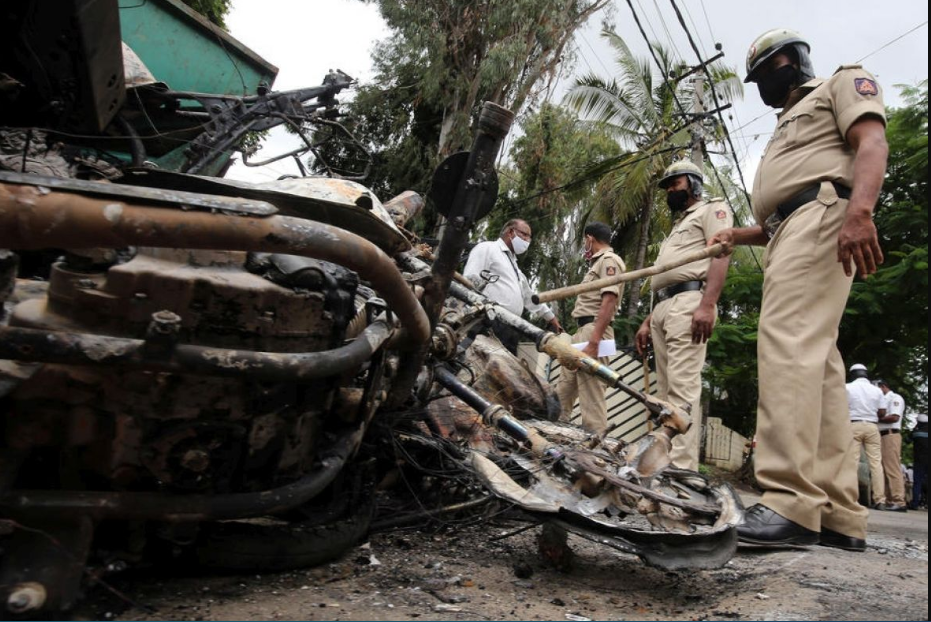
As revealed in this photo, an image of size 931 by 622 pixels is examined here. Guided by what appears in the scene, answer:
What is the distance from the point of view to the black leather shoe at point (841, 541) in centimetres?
257

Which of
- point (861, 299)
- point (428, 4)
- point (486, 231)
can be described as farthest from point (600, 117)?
point (861, 299)

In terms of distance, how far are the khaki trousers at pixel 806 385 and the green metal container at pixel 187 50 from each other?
4.40 m

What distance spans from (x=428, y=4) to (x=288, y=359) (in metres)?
14.7

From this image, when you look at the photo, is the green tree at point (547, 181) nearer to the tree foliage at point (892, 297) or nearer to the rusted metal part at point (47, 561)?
the tree foliage at point (892, 297)

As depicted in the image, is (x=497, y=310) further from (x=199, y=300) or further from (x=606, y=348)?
(x=606, y=348)

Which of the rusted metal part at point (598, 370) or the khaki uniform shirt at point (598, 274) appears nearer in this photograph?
the rusted metal part at point (598, 370)

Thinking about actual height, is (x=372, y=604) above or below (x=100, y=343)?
below

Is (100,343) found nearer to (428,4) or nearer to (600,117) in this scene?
(428,4)

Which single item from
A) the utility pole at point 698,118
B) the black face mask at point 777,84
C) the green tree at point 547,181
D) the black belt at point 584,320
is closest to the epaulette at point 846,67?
the black face mask at point 777,84

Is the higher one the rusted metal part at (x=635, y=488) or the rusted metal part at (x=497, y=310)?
Answer: the rusted metal part at (x=497, y=310)

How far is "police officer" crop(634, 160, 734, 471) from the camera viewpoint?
397 centimetres

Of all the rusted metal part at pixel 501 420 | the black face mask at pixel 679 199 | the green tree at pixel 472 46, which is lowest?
the rusted metal part at pixel 501 420

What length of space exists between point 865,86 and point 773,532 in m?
1.67

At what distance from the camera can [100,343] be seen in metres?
1.31
